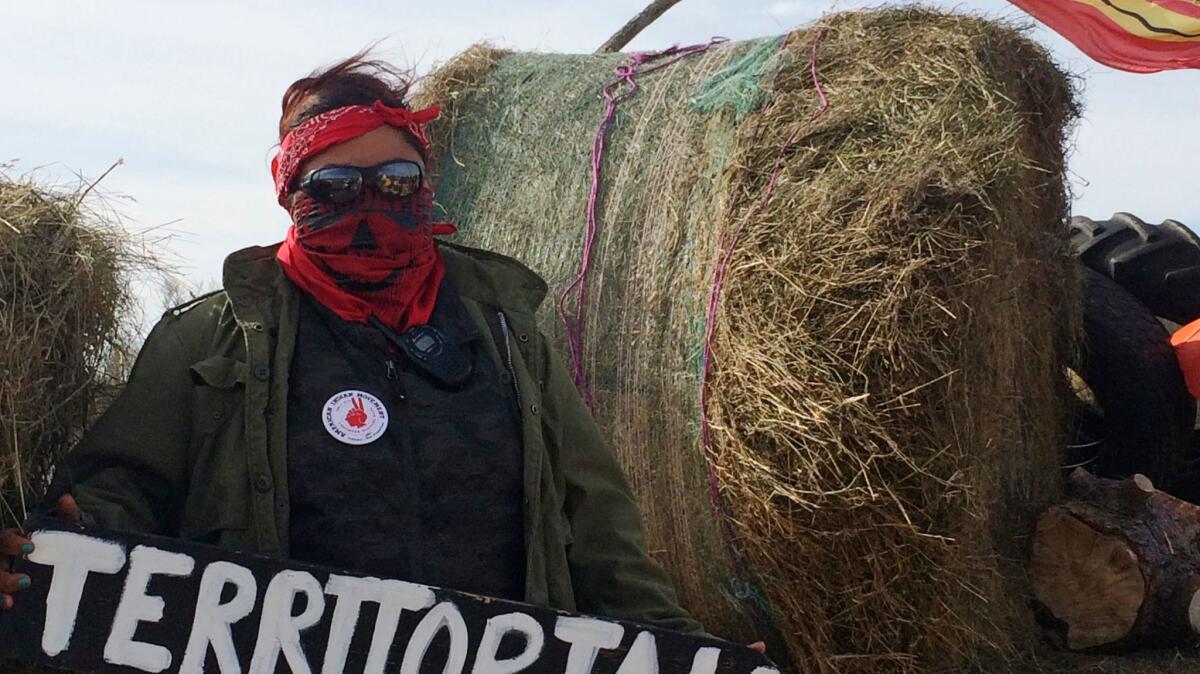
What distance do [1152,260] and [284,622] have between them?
14.5ft

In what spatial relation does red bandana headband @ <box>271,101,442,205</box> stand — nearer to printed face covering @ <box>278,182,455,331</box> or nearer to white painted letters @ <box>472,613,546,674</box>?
printed face covering @ <box>278,182,455,331</box>

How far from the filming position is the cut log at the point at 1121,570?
14.9 feet

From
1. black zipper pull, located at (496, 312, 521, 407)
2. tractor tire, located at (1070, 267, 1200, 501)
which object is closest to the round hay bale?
black zipper pull, located at (496, 312, 521, 407)

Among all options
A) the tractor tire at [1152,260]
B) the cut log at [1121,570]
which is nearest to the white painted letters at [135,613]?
the cut log at [1121,570]

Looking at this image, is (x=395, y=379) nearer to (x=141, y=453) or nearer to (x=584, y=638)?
(x=141, y=453)

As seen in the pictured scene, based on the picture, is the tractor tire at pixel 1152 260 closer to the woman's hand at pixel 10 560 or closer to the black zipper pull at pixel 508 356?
the black zipper pull at pixel 508 356

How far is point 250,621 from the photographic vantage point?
7.64ft

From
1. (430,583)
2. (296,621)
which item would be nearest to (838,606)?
(430,583)

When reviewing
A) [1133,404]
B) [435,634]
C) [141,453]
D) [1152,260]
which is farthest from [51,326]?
[1152,260]

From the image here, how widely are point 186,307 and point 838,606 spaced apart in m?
2.03

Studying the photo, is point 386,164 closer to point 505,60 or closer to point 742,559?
point 742,559

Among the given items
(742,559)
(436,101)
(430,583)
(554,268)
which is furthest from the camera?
(436,101)

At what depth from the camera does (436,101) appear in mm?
5070

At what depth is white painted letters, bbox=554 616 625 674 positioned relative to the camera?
2414 millimetres
